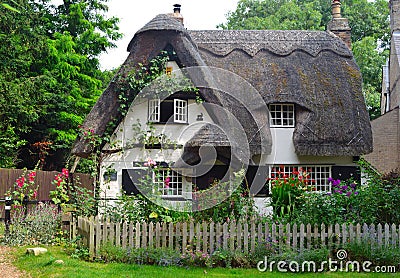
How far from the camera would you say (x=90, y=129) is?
1309cm

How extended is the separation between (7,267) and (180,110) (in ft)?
23.1

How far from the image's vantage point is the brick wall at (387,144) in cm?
1820

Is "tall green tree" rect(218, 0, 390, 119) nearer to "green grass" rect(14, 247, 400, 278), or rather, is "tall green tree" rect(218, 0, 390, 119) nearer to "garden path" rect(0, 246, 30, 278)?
"green grass" rect(14, 247, 400, 278)

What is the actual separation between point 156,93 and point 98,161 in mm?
2612

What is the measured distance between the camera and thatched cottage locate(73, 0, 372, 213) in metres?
13.2

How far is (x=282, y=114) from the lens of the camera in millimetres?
15414

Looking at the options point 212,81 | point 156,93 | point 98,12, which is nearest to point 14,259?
point 156,93

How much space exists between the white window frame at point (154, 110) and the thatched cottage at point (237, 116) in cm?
3

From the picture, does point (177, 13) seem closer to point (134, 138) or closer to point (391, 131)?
point (134, 138)

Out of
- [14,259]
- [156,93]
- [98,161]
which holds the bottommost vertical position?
[14,259]

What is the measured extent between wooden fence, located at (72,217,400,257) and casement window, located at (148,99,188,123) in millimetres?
5316

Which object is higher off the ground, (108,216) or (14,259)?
(108,216)

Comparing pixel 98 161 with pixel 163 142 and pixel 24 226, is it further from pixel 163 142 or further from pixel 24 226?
pixel 24 226

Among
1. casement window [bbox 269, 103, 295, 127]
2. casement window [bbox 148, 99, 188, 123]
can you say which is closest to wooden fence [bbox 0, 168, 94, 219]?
casement window [bbox 148, 99, 188, 123]
